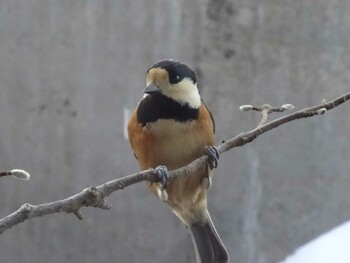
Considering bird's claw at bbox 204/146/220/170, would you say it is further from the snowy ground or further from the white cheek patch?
the snowy ground

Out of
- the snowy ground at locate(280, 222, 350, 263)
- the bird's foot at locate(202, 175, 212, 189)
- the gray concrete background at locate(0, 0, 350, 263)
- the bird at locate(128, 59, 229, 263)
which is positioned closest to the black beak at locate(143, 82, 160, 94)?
the bird at locate(128, 59, 229, 263)

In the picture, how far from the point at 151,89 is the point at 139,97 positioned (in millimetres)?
1345

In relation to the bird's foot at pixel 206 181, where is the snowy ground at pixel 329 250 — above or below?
below

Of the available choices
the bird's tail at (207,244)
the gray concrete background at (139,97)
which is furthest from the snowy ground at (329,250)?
the bird's tail at (207,244)

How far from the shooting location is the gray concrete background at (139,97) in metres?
2.13

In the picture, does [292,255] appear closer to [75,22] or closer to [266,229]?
[266,229]

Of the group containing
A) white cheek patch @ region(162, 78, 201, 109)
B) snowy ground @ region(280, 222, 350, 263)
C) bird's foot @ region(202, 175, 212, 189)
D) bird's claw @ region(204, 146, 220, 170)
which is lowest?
snowy ground @ region(280, 222, 350, 263)

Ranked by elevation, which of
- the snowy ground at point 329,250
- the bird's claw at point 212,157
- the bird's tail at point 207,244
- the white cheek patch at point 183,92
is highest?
the white cheek patch at point 183,92

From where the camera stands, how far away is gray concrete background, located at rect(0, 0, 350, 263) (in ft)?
6.99

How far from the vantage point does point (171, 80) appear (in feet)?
2.72

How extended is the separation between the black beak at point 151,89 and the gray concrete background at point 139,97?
132cm

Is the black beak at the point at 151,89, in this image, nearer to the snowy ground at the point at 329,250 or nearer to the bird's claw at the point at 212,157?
the bird's claw at the point at 212,157

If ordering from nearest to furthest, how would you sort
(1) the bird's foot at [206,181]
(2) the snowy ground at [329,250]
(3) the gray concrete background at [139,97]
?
(1) the bird's foot at [206,181] → (2) the snowy ground at [329,250] → (3) the gray concrete background at [139,97]

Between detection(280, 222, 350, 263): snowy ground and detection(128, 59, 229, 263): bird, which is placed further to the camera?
detection(280, 222, 350, 263): snowy ground
